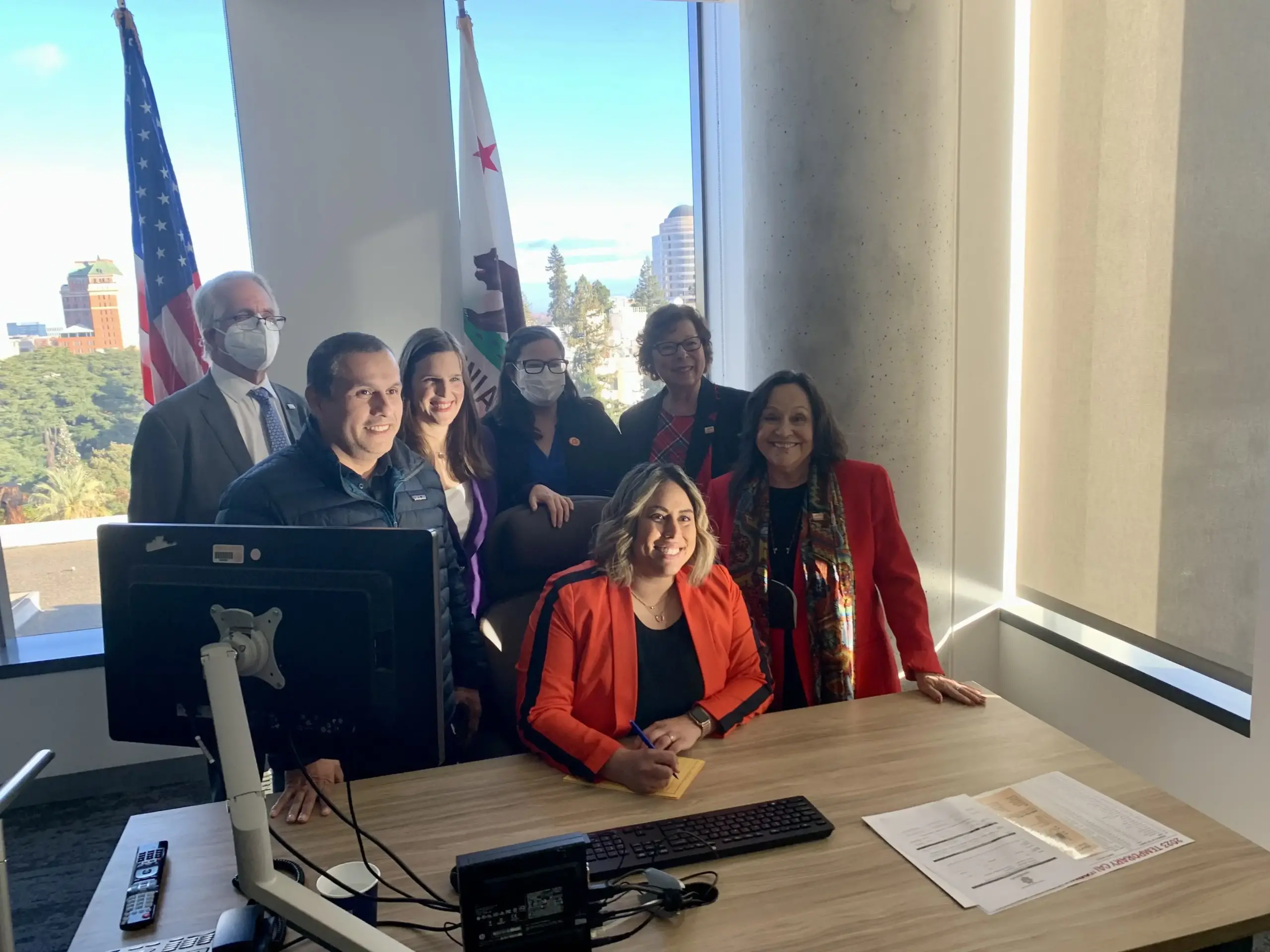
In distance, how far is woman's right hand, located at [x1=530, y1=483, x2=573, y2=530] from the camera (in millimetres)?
2213

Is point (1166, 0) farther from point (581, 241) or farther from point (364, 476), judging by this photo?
point (364, 476)

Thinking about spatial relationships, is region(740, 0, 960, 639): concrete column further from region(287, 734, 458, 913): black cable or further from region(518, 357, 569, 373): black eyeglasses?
region(287, 734, 458, 913): black cable

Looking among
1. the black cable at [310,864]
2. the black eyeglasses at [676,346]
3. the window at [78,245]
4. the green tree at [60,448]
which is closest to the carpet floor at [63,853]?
the window at [78,245]

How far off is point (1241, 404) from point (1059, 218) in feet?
3.27

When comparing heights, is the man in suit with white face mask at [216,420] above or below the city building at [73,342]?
below

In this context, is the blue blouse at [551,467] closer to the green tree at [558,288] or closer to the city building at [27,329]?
the green tree at [558,288]

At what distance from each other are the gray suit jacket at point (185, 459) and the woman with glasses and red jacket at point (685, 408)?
1.23 m

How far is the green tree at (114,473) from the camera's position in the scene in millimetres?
3475

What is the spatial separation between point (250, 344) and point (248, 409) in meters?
0.21

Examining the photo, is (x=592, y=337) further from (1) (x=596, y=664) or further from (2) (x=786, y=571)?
(1) (x=596, y=664)

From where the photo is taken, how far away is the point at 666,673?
1.92 m

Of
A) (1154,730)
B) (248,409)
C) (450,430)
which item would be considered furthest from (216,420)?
(1154,730)

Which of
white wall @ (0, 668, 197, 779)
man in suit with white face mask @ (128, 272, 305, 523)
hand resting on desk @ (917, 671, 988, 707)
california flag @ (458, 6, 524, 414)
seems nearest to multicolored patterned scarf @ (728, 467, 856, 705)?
hand resting on desk @ (917, 671, 988, 707)

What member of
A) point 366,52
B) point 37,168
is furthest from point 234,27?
point 37,168
